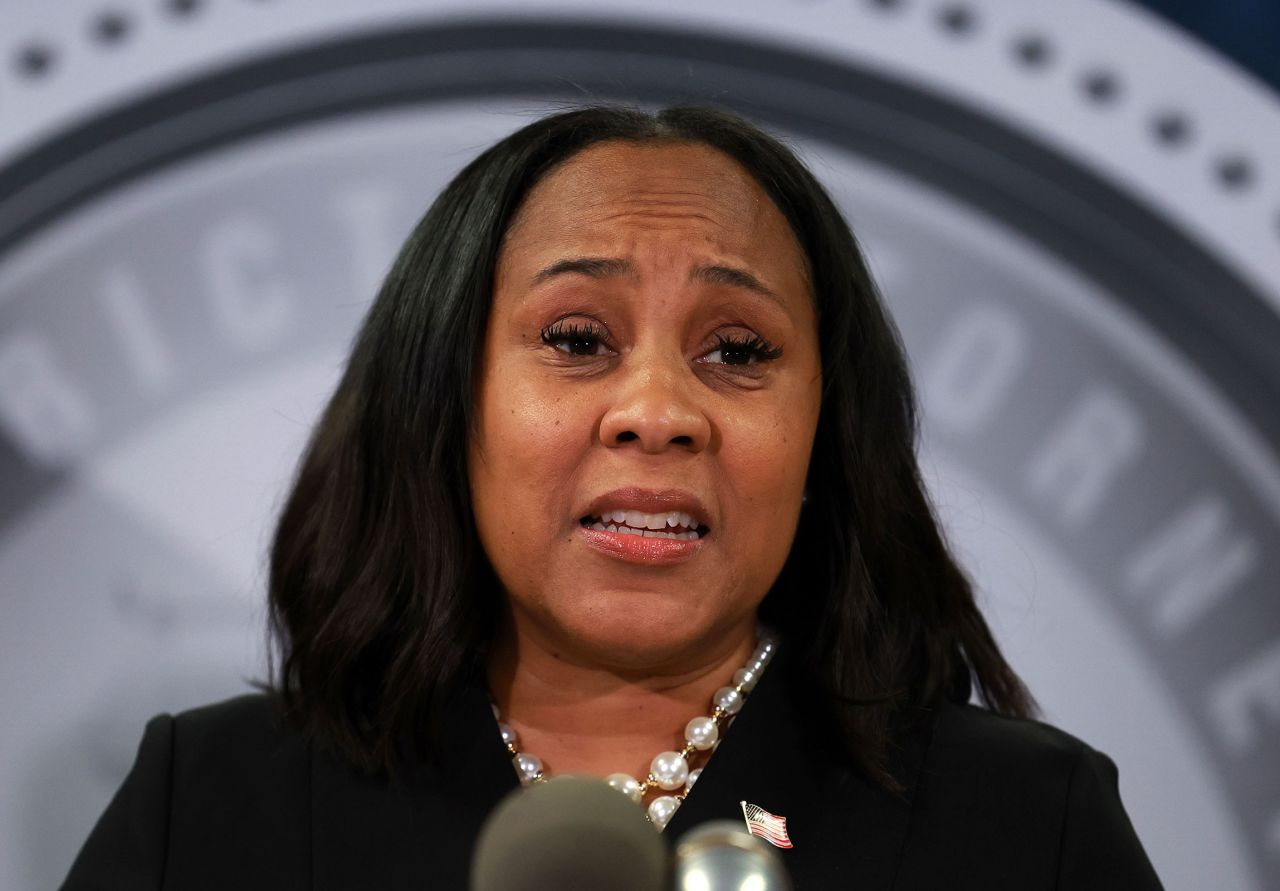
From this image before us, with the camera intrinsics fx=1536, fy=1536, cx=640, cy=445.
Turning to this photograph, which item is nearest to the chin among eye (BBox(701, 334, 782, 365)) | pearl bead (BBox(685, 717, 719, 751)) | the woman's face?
the woman's face

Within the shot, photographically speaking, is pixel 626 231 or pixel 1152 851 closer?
pixel 626 231

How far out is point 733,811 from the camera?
1487 millimetres

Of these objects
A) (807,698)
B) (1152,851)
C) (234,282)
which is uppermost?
(234,282)

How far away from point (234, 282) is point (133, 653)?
0.51 metres

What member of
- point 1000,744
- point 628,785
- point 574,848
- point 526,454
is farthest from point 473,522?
point 574,848

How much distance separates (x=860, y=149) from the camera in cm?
208

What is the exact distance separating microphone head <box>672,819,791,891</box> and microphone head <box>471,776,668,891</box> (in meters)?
0.01

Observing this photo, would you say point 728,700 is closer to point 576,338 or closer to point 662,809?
point 662,809

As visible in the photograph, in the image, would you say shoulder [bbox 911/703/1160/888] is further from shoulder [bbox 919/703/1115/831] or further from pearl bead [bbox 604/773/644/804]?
pearl bead [bbox 604/773/644/804]

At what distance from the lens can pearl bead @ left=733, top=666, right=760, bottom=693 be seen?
161cm

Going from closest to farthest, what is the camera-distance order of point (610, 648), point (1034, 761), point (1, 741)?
point (610, 648), point (1034, 761), point (1, 741)

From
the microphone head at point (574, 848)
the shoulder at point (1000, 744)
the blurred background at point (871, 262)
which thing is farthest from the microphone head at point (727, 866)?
the blurred background at point (871, 262)

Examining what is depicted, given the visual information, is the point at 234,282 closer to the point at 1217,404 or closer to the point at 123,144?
the point at 123,144

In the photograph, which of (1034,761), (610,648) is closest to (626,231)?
(610,648)
